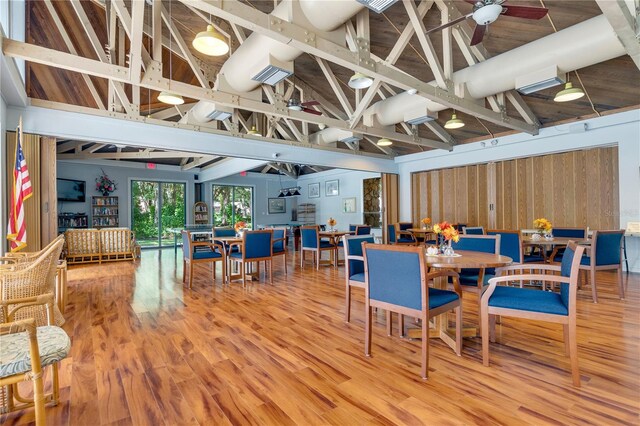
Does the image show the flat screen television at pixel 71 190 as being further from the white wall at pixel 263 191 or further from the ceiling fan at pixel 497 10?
the ceiling fan at pixel 497 10

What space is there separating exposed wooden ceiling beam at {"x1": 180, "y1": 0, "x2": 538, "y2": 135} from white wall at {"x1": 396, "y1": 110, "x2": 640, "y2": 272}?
8.61ft

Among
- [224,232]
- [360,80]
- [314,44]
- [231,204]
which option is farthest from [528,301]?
[231,204]

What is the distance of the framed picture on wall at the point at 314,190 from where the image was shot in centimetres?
1316

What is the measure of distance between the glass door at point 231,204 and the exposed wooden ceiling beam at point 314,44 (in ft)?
31.7

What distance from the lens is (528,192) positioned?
699cm

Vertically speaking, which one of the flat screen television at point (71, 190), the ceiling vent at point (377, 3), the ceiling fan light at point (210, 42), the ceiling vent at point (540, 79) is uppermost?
the ceiling vent at point (377, 3)

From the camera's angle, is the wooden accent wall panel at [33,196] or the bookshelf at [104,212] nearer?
the wooden accent wall panel at [33,196]

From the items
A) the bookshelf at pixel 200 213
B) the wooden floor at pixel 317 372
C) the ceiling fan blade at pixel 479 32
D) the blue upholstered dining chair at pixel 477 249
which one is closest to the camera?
the wooden floor at pixel 317 372

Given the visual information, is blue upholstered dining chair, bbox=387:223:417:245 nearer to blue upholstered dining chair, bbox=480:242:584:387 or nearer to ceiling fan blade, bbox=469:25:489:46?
ceiling fan blade, bbox=469:25:489:46

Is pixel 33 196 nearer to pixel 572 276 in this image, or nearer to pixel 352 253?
pixel 352 253

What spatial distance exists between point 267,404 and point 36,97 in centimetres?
655

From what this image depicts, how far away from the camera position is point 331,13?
306 cm

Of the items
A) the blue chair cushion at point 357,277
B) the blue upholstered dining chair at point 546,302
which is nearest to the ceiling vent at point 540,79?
the blue upholstered dining chair at point 546,302

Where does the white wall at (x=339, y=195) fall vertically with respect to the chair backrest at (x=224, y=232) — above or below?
above
